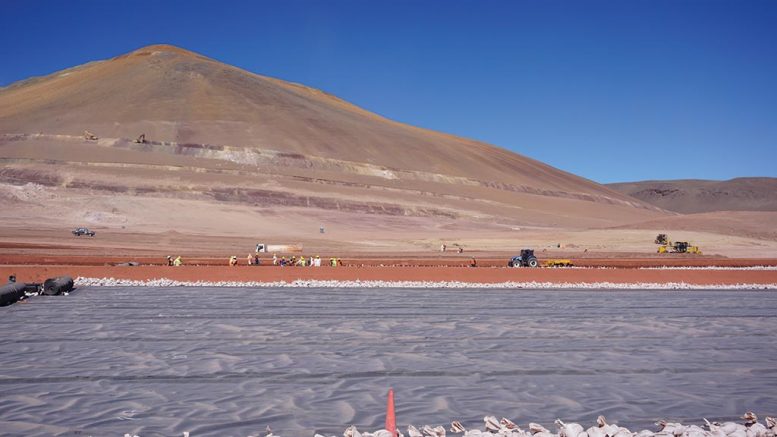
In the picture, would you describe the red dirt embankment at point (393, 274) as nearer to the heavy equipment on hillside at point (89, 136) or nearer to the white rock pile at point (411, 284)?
the white rock pile at point (411, 284)

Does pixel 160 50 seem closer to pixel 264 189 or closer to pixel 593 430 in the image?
pixel 264 189

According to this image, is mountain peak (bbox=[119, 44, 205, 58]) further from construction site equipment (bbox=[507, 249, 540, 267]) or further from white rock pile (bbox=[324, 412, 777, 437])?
white rock pile (bbox=[324, 412, 777, 437])

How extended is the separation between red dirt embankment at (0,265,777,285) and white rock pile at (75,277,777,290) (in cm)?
48

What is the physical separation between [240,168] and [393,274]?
75.8 m

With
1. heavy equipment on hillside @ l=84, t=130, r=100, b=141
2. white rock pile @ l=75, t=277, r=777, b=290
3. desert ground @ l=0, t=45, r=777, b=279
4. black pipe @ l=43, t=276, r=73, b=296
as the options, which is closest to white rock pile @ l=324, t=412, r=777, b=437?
black pipe @ l=43, t=276, r=73, b=296

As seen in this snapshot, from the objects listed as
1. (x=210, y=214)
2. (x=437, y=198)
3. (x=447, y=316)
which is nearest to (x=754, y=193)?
(x=437, y=198)

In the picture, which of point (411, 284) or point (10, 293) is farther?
point (411, 284)

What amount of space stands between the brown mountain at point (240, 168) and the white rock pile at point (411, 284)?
106ft

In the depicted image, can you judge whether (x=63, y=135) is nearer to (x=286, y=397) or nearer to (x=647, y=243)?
(x=647, y=243)

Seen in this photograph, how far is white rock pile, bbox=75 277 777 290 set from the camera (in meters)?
23.2

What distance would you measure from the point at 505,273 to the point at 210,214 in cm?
5040

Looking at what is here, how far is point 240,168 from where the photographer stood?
98250 mm

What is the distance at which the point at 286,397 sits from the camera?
8.25 meters

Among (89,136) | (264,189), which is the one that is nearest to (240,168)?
(264,189)
